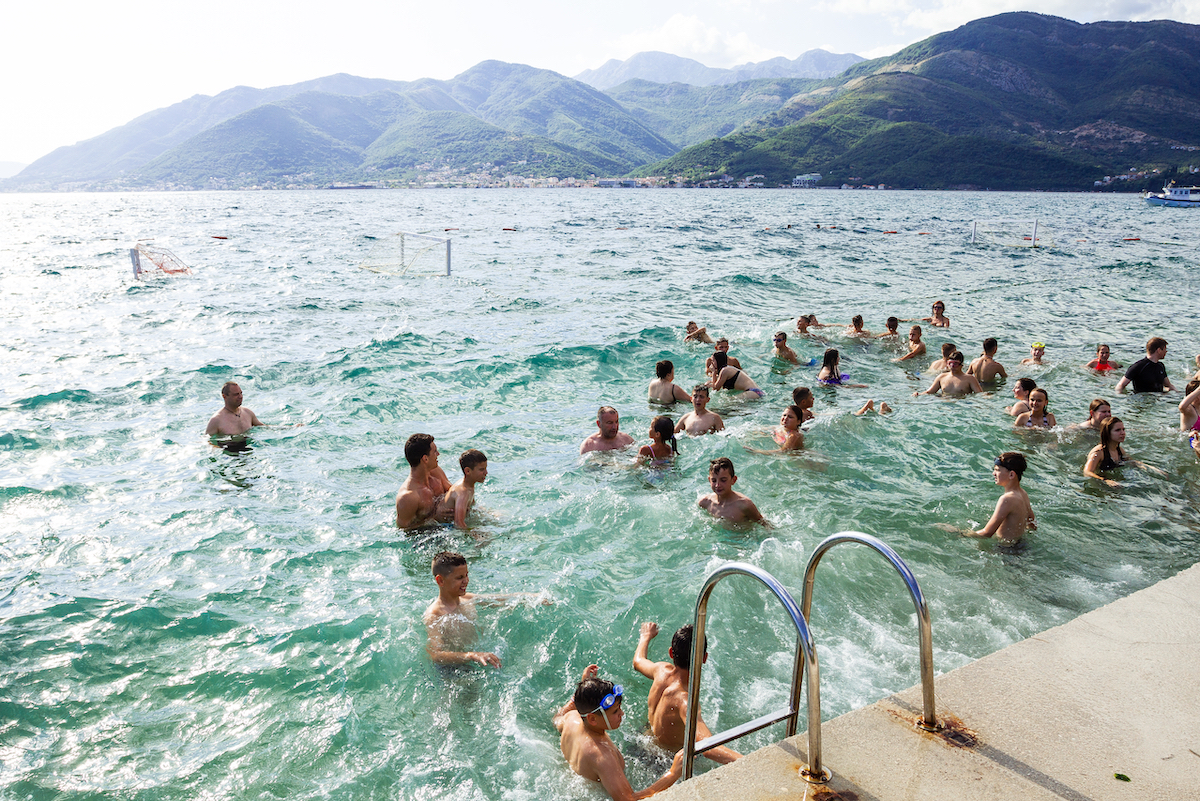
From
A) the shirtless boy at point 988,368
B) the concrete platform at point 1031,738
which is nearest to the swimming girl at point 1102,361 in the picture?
the shirtless boy at point 988,368

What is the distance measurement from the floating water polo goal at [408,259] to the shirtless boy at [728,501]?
18915 mm

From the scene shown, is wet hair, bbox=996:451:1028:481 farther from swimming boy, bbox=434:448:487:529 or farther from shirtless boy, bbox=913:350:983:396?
shirtless boy, bbox=913:350:983:396

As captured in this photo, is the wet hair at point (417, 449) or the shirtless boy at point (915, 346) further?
the shirtless boy at point (915, 346)

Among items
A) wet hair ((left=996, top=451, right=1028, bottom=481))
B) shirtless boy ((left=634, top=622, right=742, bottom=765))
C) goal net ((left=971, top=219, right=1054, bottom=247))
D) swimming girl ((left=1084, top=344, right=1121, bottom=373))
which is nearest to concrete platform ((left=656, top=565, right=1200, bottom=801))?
shirtless boy ((left=634, top=622, right=742, bottom=765))

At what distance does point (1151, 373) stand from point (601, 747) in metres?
13.2

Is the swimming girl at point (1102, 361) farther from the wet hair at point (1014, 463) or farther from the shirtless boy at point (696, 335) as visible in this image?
the wet hair at point (1014, 463)

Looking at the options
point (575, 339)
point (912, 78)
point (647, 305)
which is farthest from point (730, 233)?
point (912, 78)

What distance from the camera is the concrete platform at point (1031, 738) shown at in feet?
9.07

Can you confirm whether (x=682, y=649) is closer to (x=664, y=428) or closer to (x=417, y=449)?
(x=417, y=449)

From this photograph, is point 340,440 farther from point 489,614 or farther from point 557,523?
point 489,614

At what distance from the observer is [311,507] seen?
845cm

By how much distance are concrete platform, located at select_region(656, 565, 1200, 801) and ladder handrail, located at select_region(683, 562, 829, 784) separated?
0.13 meters

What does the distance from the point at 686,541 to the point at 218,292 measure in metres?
22.3

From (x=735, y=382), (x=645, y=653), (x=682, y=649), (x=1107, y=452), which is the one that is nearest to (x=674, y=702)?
(x=682, y=649)
